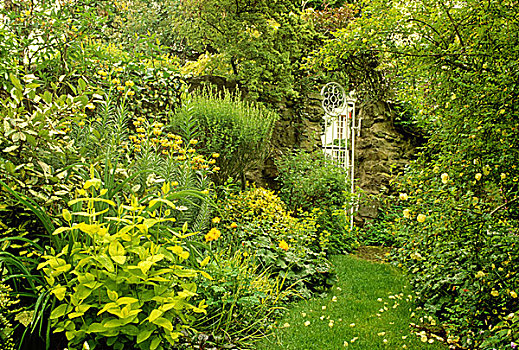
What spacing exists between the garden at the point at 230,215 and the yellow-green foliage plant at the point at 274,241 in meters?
0.02

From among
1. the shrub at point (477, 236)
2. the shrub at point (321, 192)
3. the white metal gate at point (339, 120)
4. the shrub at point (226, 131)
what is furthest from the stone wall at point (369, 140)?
the shrub at point (477, 236)

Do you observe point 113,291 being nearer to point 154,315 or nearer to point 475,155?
point 154,315

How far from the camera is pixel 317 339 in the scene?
7.94 ft

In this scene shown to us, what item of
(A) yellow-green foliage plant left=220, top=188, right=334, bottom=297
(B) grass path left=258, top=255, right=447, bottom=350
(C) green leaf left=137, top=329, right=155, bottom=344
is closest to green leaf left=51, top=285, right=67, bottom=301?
(C) green leaf left=137, top=329, right=155, bottom=344

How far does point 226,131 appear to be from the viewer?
3902 millimetres

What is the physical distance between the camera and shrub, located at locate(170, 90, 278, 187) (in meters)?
3.88

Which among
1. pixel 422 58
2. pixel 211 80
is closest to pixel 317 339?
pixel 422 58

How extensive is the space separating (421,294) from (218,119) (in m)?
2.45

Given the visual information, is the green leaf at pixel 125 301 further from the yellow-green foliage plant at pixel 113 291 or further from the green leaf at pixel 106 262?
the green leaf at pixel 106 262

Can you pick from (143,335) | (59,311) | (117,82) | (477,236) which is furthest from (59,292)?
(117,82)

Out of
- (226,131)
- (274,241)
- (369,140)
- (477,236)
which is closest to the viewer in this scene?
(477,236)

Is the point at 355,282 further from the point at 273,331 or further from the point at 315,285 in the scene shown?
the point at 273,331

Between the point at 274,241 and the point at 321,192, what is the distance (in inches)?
68.7

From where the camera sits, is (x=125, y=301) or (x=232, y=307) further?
(x=232, y=307)
